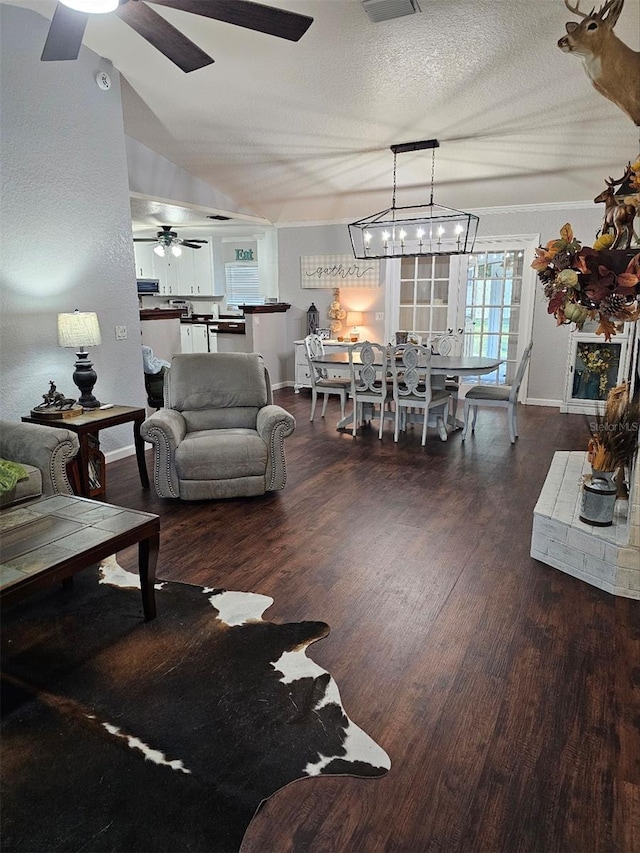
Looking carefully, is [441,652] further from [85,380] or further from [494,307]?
[494,307]

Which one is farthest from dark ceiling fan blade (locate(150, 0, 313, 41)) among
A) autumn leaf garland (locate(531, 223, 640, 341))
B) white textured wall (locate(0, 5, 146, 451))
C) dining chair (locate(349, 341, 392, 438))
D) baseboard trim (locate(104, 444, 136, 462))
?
baseboard trim (locate(104, 444, 136, 462))

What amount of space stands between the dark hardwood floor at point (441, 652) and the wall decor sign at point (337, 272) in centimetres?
416

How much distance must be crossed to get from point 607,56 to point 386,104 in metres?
2.36

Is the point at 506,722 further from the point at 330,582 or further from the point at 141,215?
the point at 141,215

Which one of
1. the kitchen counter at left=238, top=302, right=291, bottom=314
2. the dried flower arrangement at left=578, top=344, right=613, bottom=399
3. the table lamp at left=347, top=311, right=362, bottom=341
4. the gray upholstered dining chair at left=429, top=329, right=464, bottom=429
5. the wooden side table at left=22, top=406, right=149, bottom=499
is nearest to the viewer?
the wooden side table at left=22, top=406, right=149, bottom=499

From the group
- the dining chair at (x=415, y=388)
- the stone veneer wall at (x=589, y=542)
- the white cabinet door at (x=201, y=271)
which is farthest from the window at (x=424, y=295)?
the stone veneer wall at (x=589, y=542)

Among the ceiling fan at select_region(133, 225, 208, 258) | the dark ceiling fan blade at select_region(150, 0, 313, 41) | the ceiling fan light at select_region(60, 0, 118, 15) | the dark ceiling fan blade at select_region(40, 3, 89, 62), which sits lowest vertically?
the ceiling fan at select_region(133, 225, 208, 258)

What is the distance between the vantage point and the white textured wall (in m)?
3.74

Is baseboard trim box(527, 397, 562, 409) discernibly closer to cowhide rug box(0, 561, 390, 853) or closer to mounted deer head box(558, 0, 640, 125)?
mounted deer head box(558, 0, 640, 125)

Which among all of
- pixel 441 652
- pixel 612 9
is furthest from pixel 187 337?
pixel 441 652

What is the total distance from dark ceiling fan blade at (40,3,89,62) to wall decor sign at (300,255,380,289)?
523cm

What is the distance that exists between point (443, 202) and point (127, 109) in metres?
3.78

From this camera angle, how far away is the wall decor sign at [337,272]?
307 inches

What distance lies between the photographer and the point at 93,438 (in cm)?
400
